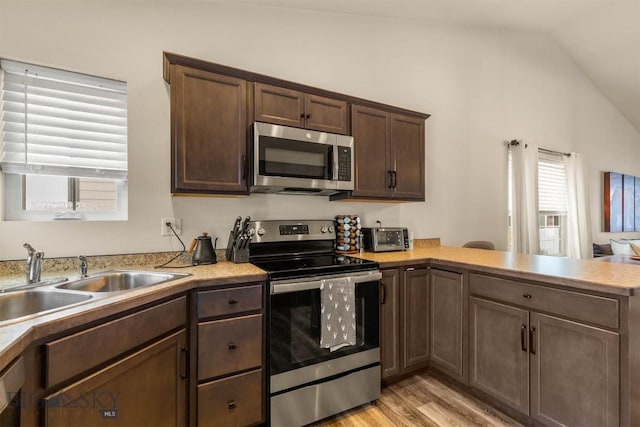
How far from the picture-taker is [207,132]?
71.7 inches

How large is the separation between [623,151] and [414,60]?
4611 mm

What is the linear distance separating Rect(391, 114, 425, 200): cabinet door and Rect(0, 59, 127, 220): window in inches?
77.4

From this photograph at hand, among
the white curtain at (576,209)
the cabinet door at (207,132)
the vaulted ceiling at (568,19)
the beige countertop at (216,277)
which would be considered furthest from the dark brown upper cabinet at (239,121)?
the white curtain at (576,209)

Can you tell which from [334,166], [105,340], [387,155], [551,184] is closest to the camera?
[105,340]

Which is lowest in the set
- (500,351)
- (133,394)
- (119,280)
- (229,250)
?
(500,351)

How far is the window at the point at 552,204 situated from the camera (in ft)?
13.3

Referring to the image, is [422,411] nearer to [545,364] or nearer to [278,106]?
[545,364]

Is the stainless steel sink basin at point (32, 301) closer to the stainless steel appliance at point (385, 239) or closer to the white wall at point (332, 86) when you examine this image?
the white wall at point (332, 86)

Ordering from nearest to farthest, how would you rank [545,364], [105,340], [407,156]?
[105,340], [545,364], [407,156]

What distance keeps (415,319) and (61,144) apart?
8.25 ft

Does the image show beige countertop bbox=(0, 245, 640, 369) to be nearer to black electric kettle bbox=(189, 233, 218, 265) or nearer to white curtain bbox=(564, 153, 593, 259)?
black electric kettle bbox=(189, 233, 218, 265)

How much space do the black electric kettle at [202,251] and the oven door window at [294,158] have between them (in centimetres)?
56

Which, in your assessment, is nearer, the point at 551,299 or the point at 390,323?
the point at 551,299

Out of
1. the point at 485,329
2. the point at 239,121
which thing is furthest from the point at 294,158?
the point at 485,329
